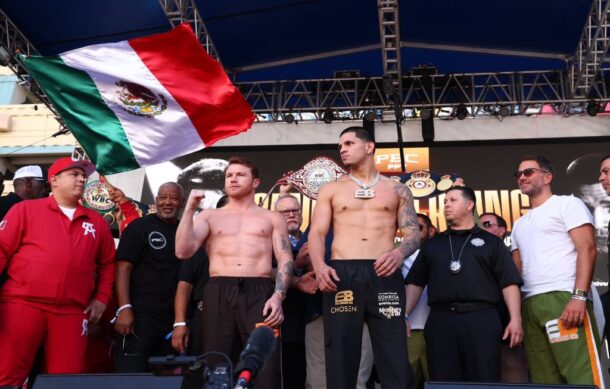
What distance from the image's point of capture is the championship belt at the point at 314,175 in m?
9.18

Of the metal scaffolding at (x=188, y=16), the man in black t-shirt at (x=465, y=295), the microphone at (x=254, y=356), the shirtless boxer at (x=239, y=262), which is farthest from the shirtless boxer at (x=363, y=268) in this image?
the metal scaffolding at (x=188, y=16)

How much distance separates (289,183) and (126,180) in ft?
9.04

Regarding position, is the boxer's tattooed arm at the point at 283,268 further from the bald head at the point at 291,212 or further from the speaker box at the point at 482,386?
the speaker box at the point at 482,386

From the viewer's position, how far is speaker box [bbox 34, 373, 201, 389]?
2533 mm

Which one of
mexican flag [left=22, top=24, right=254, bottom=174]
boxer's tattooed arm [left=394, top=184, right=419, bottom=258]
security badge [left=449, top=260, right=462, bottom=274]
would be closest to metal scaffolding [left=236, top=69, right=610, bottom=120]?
mexican flag [left=22, top=24, right=254, bottom=174]

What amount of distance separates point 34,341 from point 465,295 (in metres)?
2.69

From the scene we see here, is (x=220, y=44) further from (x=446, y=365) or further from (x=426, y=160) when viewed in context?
(x=446, y=365)

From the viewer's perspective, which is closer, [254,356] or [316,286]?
[254,356]

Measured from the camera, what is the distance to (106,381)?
A: 8.57 ft

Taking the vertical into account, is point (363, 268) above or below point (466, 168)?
below

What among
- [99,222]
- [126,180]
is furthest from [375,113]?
[99,222]

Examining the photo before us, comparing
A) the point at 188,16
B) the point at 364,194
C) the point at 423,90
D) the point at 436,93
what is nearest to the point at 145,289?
the point at 364,194

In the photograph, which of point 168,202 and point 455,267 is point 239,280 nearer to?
point 168,202

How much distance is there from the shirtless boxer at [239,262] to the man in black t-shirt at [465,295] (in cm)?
105
